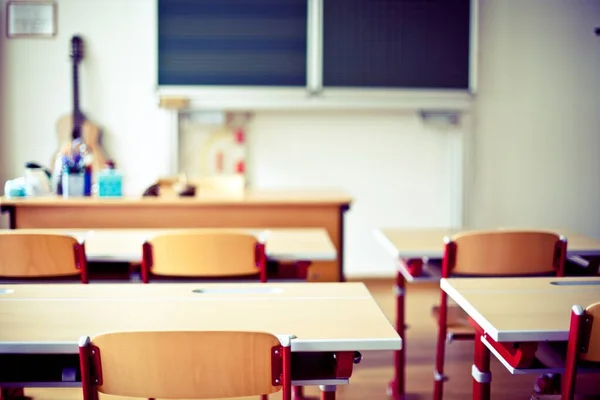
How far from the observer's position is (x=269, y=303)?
5.51 feet

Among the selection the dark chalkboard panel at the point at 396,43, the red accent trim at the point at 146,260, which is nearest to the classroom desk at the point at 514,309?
the red accent trim at the point at 146,260

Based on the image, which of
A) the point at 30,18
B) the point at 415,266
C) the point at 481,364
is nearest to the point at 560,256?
the point at 415,266

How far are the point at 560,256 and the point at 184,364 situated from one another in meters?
1.66

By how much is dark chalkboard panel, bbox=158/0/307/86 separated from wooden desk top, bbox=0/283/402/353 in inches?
122

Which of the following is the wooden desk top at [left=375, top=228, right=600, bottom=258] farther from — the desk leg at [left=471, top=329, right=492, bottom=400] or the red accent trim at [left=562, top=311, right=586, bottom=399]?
the red accent trim at [left=562, top=311, right=586, bottom=399]

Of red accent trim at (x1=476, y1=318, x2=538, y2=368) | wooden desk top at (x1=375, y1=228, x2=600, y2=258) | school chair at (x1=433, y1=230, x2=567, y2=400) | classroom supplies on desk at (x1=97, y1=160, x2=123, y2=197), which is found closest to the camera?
red accent trim at (x1=476, y1=318, x2=538, y2=368)

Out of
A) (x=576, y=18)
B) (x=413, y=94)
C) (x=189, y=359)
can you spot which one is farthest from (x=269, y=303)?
(x=576, y=18)

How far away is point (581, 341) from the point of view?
4.61 ft

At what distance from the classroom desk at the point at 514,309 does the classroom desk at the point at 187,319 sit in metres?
0.24

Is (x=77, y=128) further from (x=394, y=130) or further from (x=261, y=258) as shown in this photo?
(x=261, y=258)

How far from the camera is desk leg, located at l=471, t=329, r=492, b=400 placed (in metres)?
1.63

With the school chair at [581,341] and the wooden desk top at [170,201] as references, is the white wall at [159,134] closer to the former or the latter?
the wooden desk top at [170,201]

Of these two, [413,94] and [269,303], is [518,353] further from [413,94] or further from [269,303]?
[413,94]

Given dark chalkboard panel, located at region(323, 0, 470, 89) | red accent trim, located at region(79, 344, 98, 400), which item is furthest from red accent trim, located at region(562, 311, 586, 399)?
dark chalkboard panel, located at region(323, 0, 470, 89)
